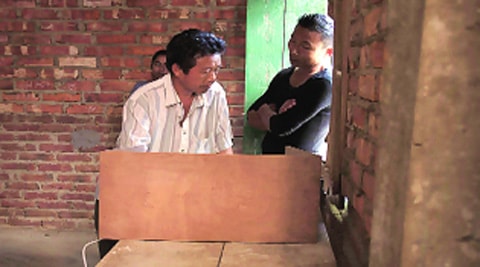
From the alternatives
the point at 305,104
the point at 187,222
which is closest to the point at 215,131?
the point at 305,104

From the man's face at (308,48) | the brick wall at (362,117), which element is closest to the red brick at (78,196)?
the man's face at (308,48)

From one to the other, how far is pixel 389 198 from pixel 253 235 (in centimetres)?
50

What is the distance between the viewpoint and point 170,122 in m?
1.69

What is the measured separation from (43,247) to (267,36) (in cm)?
220

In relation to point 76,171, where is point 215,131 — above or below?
above

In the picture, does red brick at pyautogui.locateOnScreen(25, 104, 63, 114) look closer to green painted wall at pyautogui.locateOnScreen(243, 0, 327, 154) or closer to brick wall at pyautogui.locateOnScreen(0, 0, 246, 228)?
brick wall at pyautogui.locateOnScreen(0, 0, 246, 228)

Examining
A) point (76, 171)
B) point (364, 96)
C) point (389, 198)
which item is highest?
point (364, 96)

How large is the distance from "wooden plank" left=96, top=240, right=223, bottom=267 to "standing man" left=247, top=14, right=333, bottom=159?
915 millimetres

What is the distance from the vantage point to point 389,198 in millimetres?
705

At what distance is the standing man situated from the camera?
73.0 inches

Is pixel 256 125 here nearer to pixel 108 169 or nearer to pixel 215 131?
pixel 215 131

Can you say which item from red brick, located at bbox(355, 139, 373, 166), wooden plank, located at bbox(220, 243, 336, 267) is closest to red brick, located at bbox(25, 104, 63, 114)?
wooden plank, located at bbox(220, 243, 336, 267)

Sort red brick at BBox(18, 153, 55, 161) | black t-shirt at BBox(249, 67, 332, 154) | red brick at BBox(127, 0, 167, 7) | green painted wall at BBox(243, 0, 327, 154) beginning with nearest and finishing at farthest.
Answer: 1. black t-shirt at BBox(249, 67, 332, 154)
2. green painted wall at BBox(243, 0, 327, 154)
3. red brick at BBox(127, 0, 167, 7)
4. red brick at BBox(18, 153, 55, 161)

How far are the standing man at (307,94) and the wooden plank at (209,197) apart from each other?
805 millimetres
